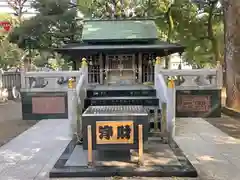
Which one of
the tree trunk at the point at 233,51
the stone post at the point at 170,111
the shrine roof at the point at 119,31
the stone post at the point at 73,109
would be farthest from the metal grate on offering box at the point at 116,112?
the shrine roof at the point at 119,31

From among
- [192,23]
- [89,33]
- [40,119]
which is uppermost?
[192,23]

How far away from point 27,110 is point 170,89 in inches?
243

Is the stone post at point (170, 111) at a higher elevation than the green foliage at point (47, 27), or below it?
below

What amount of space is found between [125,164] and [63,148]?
7.09ft

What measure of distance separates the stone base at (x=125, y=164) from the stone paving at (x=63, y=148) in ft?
0.81

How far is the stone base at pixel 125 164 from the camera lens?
17.8ft

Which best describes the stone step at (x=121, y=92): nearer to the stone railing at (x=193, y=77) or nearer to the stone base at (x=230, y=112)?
the stone railing at (x=193, y=77)

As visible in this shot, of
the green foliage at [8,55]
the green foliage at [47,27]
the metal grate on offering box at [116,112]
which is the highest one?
the green foliage at [47,27]

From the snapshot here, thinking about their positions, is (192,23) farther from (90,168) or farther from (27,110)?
(90,168)

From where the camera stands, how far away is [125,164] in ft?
19.2

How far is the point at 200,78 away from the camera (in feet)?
40.0

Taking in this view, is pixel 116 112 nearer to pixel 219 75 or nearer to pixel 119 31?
pixel 219 75

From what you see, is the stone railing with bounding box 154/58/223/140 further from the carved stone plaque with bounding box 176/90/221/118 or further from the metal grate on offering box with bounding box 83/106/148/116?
the metal grate on offering box with bounding box 83/106/148/116

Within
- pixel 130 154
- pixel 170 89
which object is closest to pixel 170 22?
pixel 170 89
